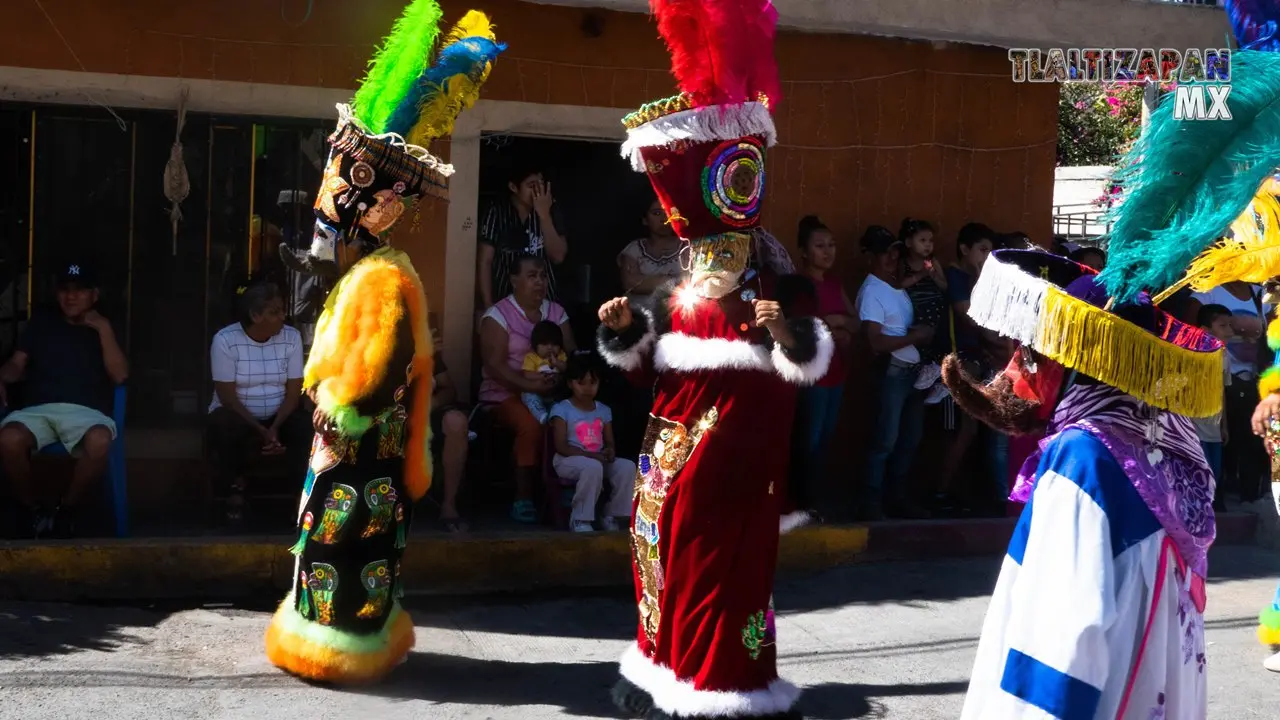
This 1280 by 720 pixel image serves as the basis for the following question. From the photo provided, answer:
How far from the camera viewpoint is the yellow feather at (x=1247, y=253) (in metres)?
3.71

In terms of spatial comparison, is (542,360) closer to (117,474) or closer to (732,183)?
(117,474)

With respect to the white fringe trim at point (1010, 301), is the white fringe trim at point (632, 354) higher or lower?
lower

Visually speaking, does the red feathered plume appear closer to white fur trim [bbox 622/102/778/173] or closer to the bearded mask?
white fur trim [bbox 622/102/778/173]

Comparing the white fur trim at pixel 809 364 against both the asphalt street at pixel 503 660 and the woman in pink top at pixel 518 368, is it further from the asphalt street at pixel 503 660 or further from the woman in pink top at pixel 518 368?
the woman in pink top at pixel 518 368

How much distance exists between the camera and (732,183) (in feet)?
16.8

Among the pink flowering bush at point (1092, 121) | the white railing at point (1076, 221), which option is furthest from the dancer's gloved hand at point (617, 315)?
the pink flowering bush at point (1092, 121)

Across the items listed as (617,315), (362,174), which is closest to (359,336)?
(362,174)

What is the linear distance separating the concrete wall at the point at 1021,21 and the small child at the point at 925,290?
4.25 ft

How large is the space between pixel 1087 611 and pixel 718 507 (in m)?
1.81

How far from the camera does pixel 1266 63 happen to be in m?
3.67

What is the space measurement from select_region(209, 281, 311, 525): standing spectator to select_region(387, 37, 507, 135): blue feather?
2.56 meters

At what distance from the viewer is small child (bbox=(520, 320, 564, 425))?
8.33 metres

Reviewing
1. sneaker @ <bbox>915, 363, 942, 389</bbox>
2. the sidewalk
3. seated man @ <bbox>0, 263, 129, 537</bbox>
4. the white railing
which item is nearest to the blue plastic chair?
seated man @ <bbox>0, 263, 129, 537</bbox>

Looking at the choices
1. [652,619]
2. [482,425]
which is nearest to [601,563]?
[482,425]
